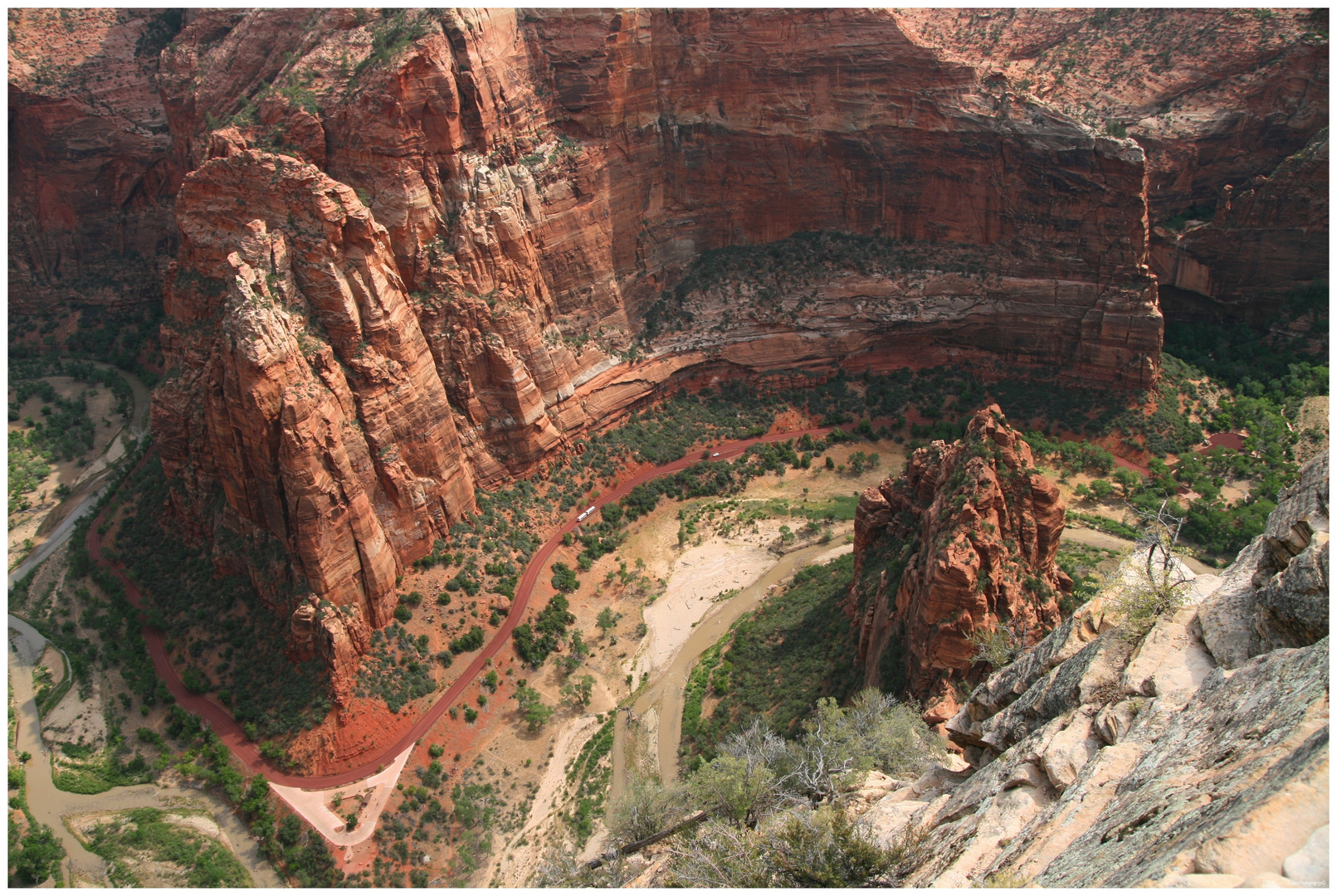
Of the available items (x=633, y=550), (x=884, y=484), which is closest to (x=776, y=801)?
(x=884, y=484)

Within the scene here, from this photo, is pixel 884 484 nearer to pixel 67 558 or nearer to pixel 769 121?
pixel 769 121

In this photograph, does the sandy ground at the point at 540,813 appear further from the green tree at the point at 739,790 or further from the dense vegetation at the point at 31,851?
the dense vegetation at the point at 31,851

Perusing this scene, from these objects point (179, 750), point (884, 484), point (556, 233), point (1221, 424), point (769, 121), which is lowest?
point (179, 750)

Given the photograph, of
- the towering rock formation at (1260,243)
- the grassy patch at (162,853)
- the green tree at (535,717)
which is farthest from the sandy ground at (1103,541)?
the grassy patch at (162,853)

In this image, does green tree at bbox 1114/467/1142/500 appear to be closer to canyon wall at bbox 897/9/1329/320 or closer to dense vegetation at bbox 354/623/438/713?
canyon wall at bbox 897/9/1329/320

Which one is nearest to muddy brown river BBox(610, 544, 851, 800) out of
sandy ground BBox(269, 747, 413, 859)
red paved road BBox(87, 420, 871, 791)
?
red paved road BBox(87, 420, 871, 791)

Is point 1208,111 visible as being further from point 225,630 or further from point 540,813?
point 225,630
